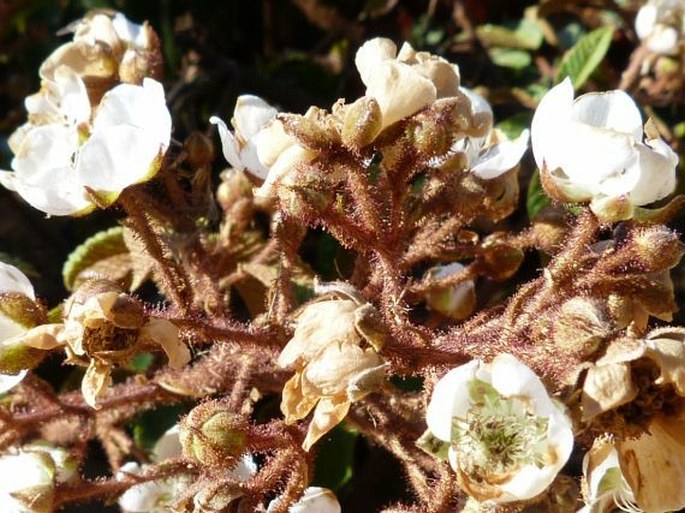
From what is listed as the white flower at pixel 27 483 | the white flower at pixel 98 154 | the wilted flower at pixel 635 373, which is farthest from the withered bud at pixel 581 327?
→ the white flower at pixel 27 483

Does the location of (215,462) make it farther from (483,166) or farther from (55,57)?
(55,57)

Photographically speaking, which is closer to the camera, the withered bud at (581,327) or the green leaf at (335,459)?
the withered bud at (581,327)

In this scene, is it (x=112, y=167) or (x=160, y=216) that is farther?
(x=160, y=216)

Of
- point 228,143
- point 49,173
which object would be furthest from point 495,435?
point 49,173

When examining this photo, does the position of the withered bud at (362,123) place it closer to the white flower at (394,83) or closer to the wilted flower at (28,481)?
the white flower at (394,83)

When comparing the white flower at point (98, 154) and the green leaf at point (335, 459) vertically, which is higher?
the white flower at point (98, 154)

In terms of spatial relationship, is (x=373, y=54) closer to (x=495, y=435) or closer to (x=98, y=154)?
(x=98, y=154)

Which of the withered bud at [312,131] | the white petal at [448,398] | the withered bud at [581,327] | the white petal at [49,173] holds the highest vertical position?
the withered bud at [312,131]

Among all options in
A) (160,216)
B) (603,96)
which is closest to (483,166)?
(603,96)
